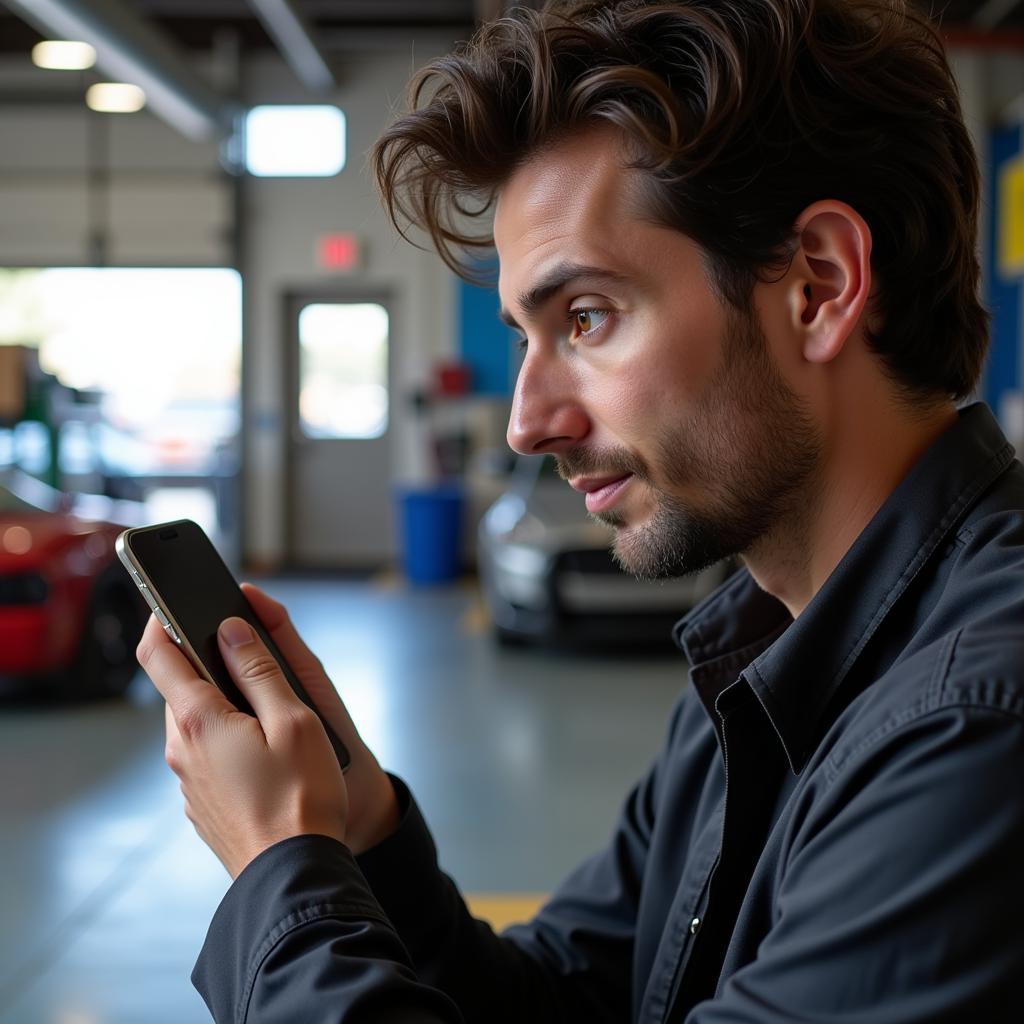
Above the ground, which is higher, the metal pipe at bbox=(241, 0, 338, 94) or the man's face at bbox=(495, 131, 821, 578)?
the metal pipe at bbox=(241, 0, 338, 94)

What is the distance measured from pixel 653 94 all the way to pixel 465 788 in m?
3.25

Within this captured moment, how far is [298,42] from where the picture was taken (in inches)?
333

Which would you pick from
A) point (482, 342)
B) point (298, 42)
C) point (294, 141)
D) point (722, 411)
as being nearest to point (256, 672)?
point (722, 411)

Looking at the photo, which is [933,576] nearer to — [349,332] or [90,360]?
[349,332]

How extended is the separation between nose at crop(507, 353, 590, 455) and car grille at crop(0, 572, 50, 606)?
4.18 m

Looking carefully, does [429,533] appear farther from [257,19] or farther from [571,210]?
[571,210]

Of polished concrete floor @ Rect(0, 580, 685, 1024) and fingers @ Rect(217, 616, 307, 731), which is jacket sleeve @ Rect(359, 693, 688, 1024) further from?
polished concrete floor @ Rect(0, 580, 685, 1024)

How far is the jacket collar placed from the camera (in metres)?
0.89

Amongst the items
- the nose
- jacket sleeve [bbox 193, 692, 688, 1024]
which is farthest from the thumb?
the nose

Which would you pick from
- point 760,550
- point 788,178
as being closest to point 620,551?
point 760,550

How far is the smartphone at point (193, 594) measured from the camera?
1.07 m

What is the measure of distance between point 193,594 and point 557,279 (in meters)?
0.51

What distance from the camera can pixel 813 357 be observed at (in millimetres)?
960

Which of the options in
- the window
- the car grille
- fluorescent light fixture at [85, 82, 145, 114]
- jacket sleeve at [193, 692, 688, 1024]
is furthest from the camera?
the window
